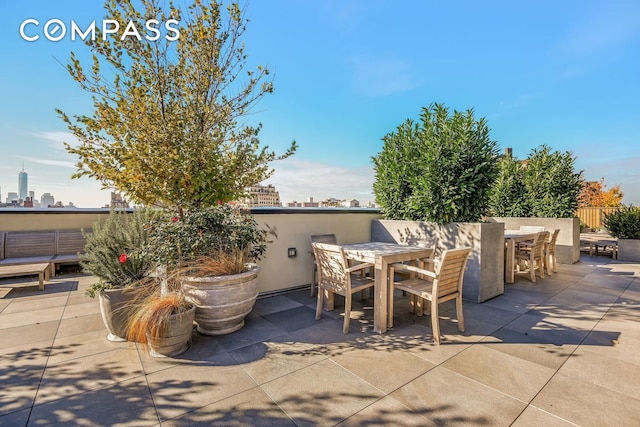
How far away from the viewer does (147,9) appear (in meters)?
3.43

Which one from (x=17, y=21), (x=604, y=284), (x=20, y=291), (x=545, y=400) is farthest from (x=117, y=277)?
(x=604, y=284)

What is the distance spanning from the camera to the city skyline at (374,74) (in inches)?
165

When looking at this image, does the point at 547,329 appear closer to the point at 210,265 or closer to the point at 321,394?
the point at 321,394

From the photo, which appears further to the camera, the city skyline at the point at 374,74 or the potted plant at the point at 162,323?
the city skyline at the point at 374,74

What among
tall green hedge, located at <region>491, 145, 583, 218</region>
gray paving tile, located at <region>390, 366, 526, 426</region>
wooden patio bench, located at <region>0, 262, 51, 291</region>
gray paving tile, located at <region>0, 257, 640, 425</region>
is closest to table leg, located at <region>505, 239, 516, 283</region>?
gray paving tile, located at <region>0, 257, 640, 425</region>

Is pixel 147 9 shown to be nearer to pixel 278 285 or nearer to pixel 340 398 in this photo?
pixel 278 285

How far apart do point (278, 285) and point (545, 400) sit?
3.53 meters

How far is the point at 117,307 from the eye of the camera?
2771mm

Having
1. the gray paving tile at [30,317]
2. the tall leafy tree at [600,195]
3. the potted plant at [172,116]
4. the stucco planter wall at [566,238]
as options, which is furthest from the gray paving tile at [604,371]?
the tall leafy tree at [600,195]

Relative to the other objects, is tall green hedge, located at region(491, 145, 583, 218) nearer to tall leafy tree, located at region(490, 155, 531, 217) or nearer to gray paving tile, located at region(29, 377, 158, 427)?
tall leafy tree, located at region(490, 155, 531, 217)

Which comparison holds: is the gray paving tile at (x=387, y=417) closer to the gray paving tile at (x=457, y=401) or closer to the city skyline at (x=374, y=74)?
the gray paving tile at (x=457, y=401)

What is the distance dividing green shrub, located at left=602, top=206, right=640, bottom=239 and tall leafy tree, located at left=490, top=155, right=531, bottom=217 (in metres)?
2.16

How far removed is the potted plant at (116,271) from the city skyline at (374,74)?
95 cm

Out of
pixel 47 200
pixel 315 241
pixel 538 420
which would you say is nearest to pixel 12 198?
pixel 47 200
